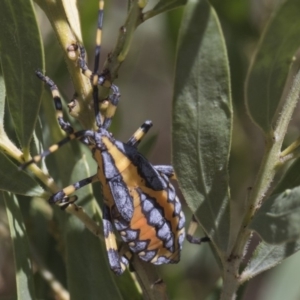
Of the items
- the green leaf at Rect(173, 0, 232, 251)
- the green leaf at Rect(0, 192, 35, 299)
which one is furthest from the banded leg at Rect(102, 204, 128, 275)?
the green leaf at Rect(173, 0, 232, 251)

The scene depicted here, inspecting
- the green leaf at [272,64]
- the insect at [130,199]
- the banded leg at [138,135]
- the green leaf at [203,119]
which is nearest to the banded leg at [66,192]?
the insect at [130,199]

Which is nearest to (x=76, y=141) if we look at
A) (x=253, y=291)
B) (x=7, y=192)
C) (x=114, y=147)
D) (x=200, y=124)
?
(x=114, y=147)

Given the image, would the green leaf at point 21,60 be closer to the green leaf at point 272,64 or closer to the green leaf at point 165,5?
the green leaf at point 165,5

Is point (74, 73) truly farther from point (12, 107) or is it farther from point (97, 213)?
point (97, 213)

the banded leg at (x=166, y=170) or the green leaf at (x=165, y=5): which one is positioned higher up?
the green leaf at (x=165, y=5)

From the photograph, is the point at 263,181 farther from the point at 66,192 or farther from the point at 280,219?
the point at 66,192

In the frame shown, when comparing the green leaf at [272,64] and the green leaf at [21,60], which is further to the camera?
the green leaf at [21,60]

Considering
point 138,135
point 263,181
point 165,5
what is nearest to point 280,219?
point 263,181
